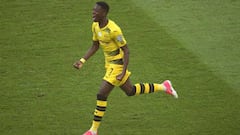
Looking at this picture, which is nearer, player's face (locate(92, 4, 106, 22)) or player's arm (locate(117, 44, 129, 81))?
player's face (locate(92, 4, 106, 22))

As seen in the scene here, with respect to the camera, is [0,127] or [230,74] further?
[230,74]

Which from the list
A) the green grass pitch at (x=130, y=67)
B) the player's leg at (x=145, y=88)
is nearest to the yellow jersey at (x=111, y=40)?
the player's leg at (x=145, y=88)

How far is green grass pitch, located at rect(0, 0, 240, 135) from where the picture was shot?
31.8 feet

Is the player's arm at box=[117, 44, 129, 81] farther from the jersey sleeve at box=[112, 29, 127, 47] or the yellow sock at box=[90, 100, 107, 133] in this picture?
the yellow sock at box=[90, 100, 107, 133]

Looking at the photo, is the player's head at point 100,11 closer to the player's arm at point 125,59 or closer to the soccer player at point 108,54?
the soccer player at point 108,54

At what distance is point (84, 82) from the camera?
436 inches

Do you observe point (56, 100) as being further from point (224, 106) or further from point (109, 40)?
point (224, 106)

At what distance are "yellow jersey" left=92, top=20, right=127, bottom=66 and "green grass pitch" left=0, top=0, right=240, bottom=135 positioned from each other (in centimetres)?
120

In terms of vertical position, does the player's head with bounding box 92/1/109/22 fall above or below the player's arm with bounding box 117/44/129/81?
above

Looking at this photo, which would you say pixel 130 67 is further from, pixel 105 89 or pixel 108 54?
pixel 105 89

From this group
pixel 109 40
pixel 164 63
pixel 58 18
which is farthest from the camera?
pixel 58 18

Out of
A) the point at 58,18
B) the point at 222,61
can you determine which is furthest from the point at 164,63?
the point at 58,18

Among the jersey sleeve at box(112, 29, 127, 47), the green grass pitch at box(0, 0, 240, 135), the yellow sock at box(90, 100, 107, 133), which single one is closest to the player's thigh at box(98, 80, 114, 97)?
the yellow sock at box(90, 100, 107, 133)

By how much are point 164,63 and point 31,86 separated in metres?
2.64
